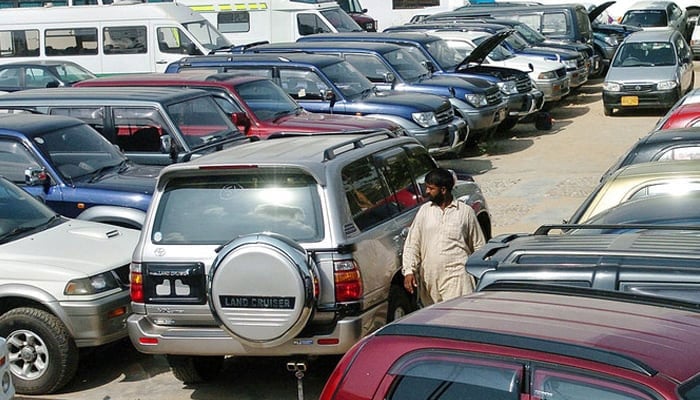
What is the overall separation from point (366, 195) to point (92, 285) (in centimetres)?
216

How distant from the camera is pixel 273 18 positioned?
89.6 feet

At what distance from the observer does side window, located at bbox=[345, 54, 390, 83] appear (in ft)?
59.4

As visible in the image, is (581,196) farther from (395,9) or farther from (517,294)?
(395,9)

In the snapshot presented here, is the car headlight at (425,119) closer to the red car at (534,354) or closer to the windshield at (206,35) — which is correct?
the windshield at (206,35)

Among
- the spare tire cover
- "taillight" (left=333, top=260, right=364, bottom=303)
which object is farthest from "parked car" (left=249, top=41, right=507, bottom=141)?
the spare tire cover

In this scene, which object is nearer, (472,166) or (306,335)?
(306,335)

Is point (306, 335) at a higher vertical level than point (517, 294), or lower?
lower

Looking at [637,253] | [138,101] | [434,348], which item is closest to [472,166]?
[138,101]

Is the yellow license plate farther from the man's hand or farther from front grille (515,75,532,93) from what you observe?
the man's hand

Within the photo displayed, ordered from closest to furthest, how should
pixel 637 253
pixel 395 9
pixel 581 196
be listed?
pixel 637 253 → pixel 581 196 → pixel 395 9

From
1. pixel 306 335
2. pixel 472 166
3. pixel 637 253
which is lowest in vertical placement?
pixel 472 166

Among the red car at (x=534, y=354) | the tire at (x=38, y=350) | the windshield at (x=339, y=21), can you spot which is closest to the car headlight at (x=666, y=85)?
the windshield at (x=339, y=21)

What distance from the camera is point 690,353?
3529 mm

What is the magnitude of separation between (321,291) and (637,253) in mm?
2529
